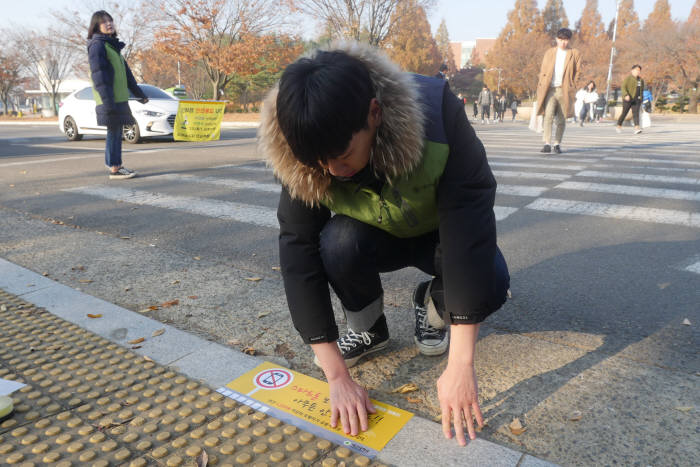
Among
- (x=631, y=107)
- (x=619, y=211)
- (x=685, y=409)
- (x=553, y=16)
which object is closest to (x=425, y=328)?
(x=685, y=409)

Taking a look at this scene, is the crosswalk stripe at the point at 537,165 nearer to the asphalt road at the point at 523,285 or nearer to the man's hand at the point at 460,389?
the asphalt road at the point at 523,285

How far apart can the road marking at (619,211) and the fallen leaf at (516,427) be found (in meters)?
3.37

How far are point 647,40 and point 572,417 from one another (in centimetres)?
4045

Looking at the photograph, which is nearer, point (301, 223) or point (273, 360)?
point (301, 223)

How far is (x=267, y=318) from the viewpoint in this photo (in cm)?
246

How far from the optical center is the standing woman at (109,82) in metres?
6.16

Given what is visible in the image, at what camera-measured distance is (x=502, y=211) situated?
4.66 meters

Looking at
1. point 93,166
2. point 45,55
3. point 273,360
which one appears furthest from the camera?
point 45,55

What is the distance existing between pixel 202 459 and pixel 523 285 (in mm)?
2039

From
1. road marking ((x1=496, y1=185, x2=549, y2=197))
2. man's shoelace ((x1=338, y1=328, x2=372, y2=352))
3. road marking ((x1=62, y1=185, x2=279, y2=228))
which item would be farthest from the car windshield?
man's shoelace ((x1=338, y1=328, x2=372, y2=352))

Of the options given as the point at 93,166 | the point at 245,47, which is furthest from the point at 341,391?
the point at 245,47

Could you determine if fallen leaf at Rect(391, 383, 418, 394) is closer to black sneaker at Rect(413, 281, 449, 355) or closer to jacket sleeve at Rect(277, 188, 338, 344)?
black sneaker at Rect(413, 281, 449, 355)

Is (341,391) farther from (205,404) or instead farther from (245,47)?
(245,47)

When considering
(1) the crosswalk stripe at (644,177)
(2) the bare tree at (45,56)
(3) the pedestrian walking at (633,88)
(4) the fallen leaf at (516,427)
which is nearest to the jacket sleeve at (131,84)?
(1) the crosswalk stripe at (644,177)
